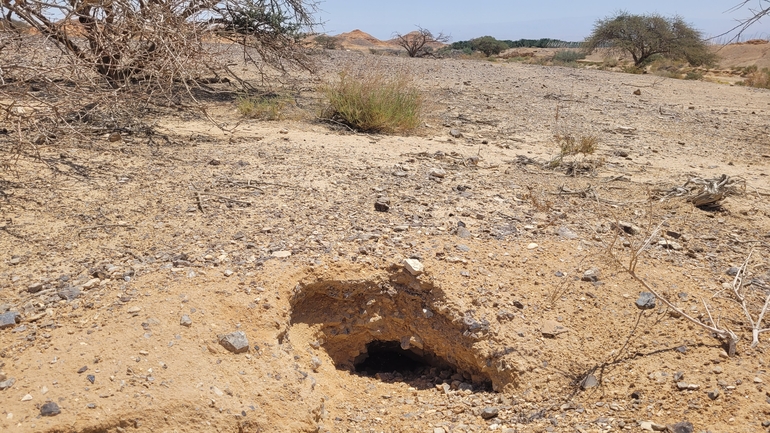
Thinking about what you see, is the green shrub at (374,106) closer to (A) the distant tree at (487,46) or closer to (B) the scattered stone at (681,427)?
(B) the scattered stone at (681,427)

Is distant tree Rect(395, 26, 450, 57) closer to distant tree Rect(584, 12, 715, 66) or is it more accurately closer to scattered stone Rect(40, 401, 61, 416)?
distant tree Rect(584, 12, 715, 66)

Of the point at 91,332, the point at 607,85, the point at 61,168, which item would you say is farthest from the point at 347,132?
the point at 607,85

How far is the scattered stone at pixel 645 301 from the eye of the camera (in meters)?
2.88

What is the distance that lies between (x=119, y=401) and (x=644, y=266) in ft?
8.53

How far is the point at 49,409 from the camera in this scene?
2.14 meters

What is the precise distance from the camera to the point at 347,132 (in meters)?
5.89

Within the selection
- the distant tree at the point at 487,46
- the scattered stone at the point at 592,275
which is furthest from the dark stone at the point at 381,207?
the distant tree at the point at 487,46

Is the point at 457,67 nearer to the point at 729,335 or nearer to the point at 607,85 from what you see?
the point at 607,85

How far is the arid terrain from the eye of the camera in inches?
92.7

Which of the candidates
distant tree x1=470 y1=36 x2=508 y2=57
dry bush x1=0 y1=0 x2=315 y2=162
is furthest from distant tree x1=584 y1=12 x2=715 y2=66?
dry bush x1=0 y1=0 x2=315 y2=162

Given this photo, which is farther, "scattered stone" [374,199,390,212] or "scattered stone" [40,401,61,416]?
"scattered stone" [374,199,390,212]

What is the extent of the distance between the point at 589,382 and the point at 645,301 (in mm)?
598

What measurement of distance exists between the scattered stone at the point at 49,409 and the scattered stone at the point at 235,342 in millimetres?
635

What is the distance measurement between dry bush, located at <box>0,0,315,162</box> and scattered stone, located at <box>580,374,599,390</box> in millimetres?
3186
